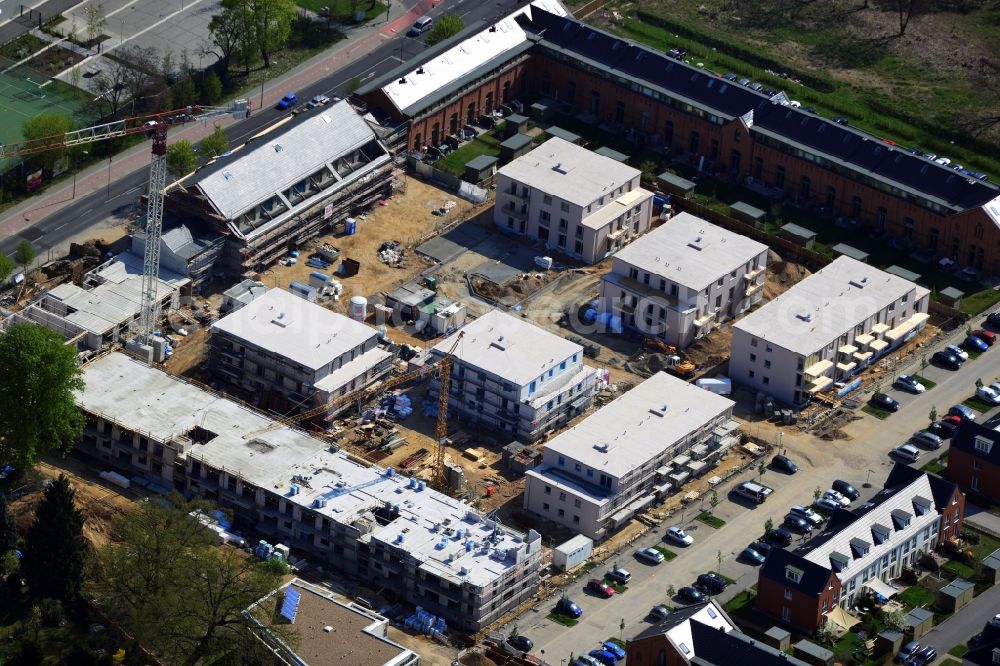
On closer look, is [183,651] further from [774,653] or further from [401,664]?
[774,653]

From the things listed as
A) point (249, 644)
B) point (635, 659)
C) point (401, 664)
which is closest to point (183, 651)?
point (249, 644)

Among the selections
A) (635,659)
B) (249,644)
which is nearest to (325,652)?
(249,644)

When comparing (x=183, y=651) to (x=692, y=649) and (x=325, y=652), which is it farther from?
(x=692, y=649)

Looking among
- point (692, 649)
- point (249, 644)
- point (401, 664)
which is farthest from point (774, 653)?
point (249, 644)

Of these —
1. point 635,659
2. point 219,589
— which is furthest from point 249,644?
Result: point 635,659

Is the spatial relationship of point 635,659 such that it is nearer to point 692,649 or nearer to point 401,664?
point 692,649
